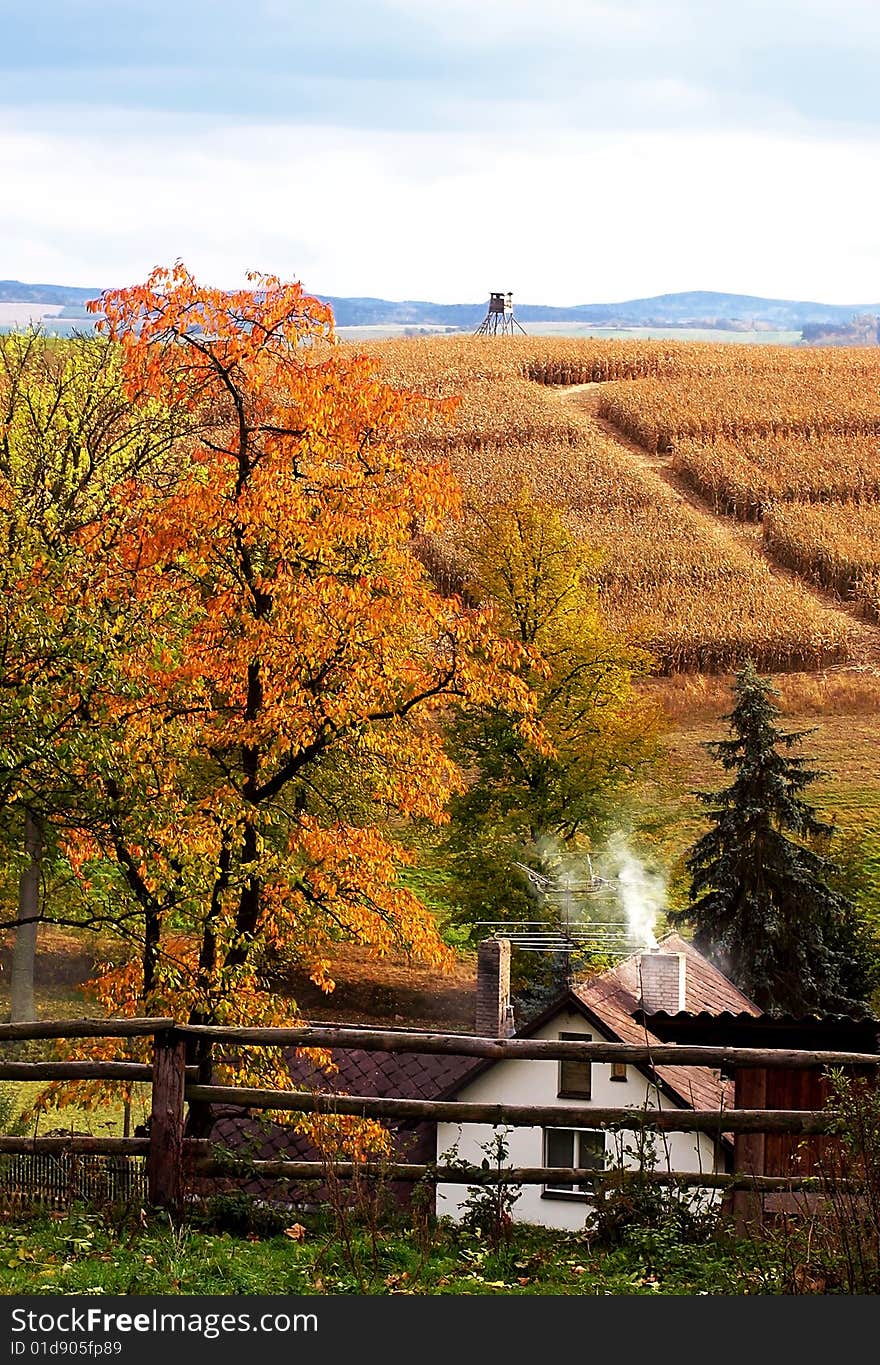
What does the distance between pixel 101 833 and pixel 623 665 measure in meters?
21.0

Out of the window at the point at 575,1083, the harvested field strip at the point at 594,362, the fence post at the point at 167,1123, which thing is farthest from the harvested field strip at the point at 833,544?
the fence post at the point at 167,1123

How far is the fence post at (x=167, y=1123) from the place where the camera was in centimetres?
1057

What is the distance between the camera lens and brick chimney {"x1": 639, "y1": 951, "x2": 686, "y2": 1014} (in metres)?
25.2

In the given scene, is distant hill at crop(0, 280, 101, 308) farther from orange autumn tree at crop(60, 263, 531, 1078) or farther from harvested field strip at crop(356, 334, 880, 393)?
orange autumn tree at crop(60, 263, 531, 1078)

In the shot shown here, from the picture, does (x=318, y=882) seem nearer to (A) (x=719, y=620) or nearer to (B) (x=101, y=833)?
(B) (x=101, y=833)

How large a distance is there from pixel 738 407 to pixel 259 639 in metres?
66.9

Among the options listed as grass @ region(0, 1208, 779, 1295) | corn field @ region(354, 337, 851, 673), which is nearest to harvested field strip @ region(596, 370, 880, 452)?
corn field @ region(354, 337, 851, 673)

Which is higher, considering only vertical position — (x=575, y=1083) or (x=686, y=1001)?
(x=686, y=1001)

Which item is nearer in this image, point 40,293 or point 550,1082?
point 550,1082

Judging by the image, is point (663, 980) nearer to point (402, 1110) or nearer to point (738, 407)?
point (402, 1110)

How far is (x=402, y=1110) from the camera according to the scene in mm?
10742

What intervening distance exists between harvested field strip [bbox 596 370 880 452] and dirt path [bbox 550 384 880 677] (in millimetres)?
868

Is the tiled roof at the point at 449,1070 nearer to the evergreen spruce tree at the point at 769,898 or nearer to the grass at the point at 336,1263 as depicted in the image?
the evergreen spruce tree at the point at 769,898

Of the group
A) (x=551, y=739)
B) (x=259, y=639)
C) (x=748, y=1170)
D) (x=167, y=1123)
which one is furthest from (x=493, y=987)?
(x=167, y=1123)
